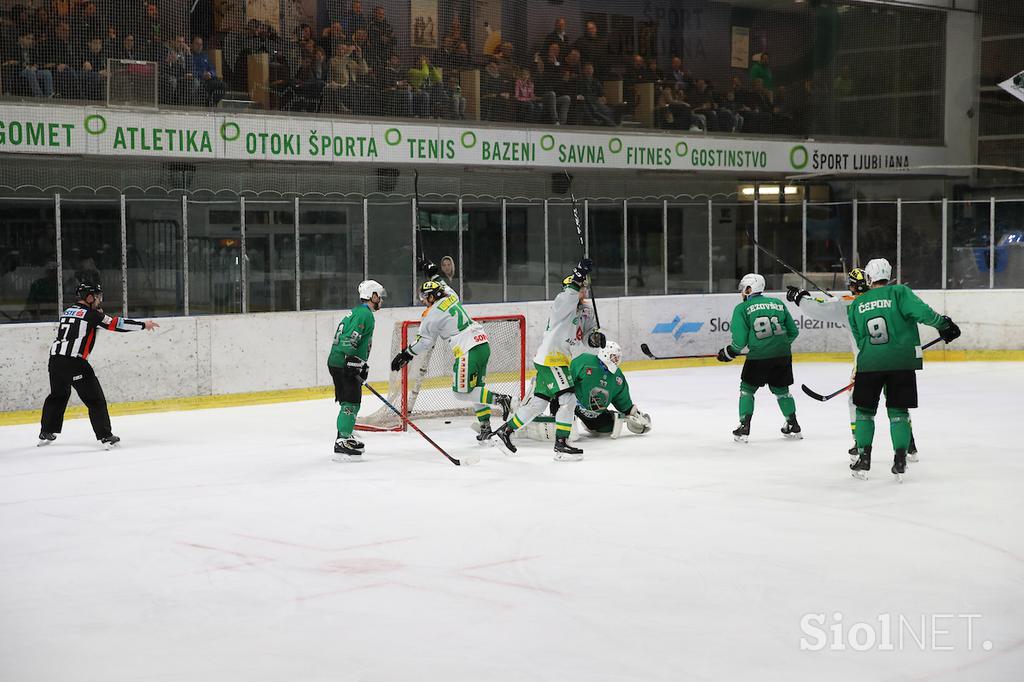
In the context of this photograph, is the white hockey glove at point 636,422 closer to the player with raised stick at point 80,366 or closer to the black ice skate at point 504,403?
the black ice skate at point 504,403

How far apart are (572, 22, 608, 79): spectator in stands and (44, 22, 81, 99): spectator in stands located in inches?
342

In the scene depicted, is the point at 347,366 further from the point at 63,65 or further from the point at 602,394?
the point at 63,65

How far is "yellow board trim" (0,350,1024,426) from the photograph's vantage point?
1236 cm

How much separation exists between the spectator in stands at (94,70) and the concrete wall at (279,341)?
12.1 ft

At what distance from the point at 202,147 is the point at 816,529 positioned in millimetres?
10899

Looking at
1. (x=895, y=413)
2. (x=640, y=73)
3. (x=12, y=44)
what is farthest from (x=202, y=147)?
(x=895, y=413)

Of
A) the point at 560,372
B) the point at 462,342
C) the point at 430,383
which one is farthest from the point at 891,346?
the point at 430,383

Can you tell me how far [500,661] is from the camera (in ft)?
15.8

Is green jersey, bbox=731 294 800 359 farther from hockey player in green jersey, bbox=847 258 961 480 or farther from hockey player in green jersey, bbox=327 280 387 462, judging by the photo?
hockey player in green jersey, bbox=327 280 387 462

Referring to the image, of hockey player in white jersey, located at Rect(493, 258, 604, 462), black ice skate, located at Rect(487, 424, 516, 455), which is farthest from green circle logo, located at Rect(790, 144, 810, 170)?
black ice skate, located at Rect(487, 424, 516, 455)

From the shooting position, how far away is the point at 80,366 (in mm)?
10422

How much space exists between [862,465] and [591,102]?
12208mm

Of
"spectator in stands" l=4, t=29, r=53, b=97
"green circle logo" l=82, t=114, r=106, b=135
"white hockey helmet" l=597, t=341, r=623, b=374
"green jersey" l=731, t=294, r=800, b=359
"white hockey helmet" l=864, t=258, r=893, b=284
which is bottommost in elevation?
"white hockey helmet" l=597, t=341, r=623, b=374

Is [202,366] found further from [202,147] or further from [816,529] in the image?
[816,529]
